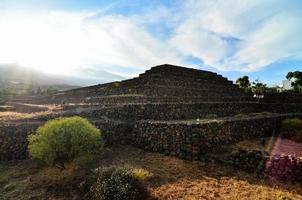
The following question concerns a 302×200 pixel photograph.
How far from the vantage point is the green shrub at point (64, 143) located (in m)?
12.8

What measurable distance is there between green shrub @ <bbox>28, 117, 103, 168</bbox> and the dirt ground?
77cm

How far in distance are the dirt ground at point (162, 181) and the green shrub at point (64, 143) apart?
0.77 meters

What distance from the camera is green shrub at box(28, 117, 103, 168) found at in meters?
12.8

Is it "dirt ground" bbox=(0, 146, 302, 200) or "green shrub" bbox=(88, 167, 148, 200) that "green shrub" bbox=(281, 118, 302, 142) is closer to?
"dirt ground" bbox=(0, 146, 302, 200)

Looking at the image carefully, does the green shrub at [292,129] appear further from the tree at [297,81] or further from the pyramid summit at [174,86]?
the tree at [297,81]

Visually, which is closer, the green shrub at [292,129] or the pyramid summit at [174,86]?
the green shrub at [292,129]

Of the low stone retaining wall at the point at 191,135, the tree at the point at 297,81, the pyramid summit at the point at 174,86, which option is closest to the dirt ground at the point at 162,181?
the low stone retaining wall at the point at 191,135

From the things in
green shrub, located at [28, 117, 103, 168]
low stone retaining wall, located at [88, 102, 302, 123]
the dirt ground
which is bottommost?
the dirt ground

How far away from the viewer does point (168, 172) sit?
1259 cm

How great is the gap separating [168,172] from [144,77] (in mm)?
19411

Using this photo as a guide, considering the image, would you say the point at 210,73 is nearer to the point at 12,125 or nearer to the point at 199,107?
the point at 199,107

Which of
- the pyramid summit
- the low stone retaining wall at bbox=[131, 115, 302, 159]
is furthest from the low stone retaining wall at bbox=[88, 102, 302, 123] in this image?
the pyramid summit

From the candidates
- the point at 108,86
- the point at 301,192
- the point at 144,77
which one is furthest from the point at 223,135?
the point at 108,86

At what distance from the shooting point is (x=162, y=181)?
1151 centimetres
